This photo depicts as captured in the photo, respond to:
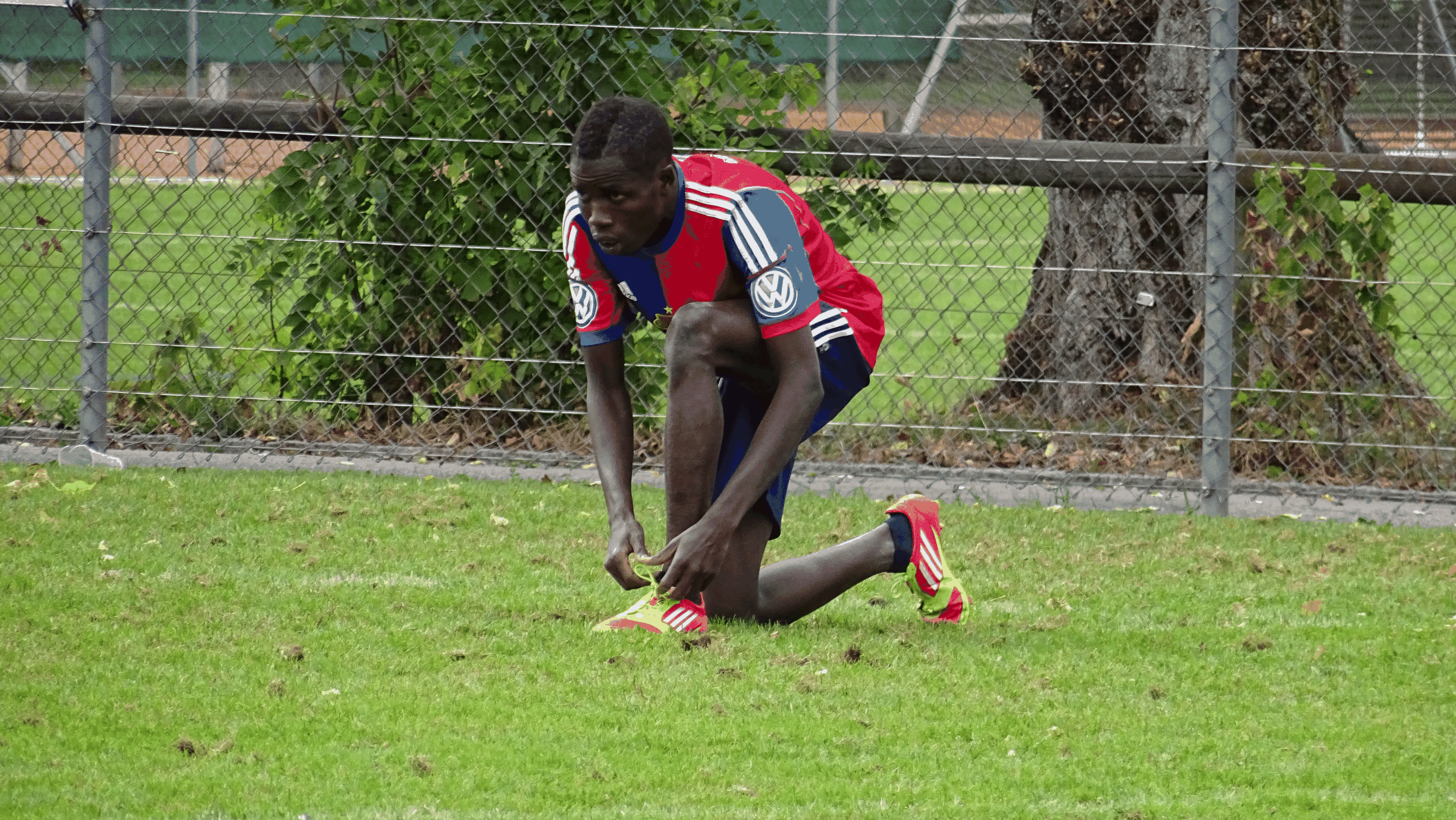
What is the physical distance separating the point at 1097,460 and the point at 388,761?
4469 mm

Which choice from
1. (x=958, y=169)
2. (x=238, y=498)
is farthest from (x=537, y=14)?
(x=238, y=498)

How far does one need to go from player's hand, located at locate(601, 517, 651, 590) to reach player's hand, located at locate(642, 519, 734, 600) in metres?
0.10

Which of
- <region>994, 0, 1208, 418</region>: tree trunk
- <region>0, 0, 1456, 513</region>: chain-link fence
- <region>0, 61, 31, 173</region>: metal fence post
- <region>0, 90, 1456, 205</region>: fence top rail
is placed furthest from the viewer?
<region>994, 0, 1208, 418</region>: tree trunk

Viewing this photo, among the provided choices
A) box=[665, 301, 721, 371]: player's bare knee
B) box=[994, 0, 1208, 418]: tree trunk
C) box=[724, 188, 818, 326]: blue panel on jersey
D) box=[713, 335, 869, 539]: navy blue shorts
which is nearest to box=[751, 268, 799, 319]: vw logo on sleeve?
box=[724, 188, 818, 326]: blue panel on jersey

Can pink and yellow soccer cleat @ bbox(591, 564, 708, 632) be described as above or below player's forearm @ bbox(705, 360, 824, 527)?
below

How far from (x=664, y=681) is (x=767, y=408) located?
3.05ft

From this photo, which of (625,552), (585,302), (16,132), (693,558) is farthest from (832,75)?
(16,132)

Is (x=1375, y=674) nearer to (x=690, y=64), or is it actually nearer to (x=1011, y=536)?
(x=1011, y=536)

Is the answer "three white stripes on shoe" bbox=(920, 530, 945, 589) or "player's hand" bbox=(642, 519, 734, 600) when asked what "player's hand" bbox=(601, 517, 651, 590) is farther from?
"three white stripes on shoe" bbox=(920, 530, 945, 589)

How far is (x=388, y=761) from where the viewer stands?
9.37 feet

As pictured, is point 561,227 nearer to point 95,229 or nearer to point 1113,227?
point 95,229

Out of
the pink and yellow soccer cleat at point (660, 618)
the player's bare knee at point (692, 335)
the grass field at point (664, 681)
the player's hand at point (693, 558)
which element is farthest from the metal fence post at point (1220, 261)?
the player's hand at point (693, 558)

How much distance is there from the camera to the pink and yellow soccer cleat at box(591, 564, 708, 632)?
3.90m

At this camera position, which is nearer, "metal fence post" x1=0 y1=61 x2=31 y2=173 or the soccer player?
the soccer player
